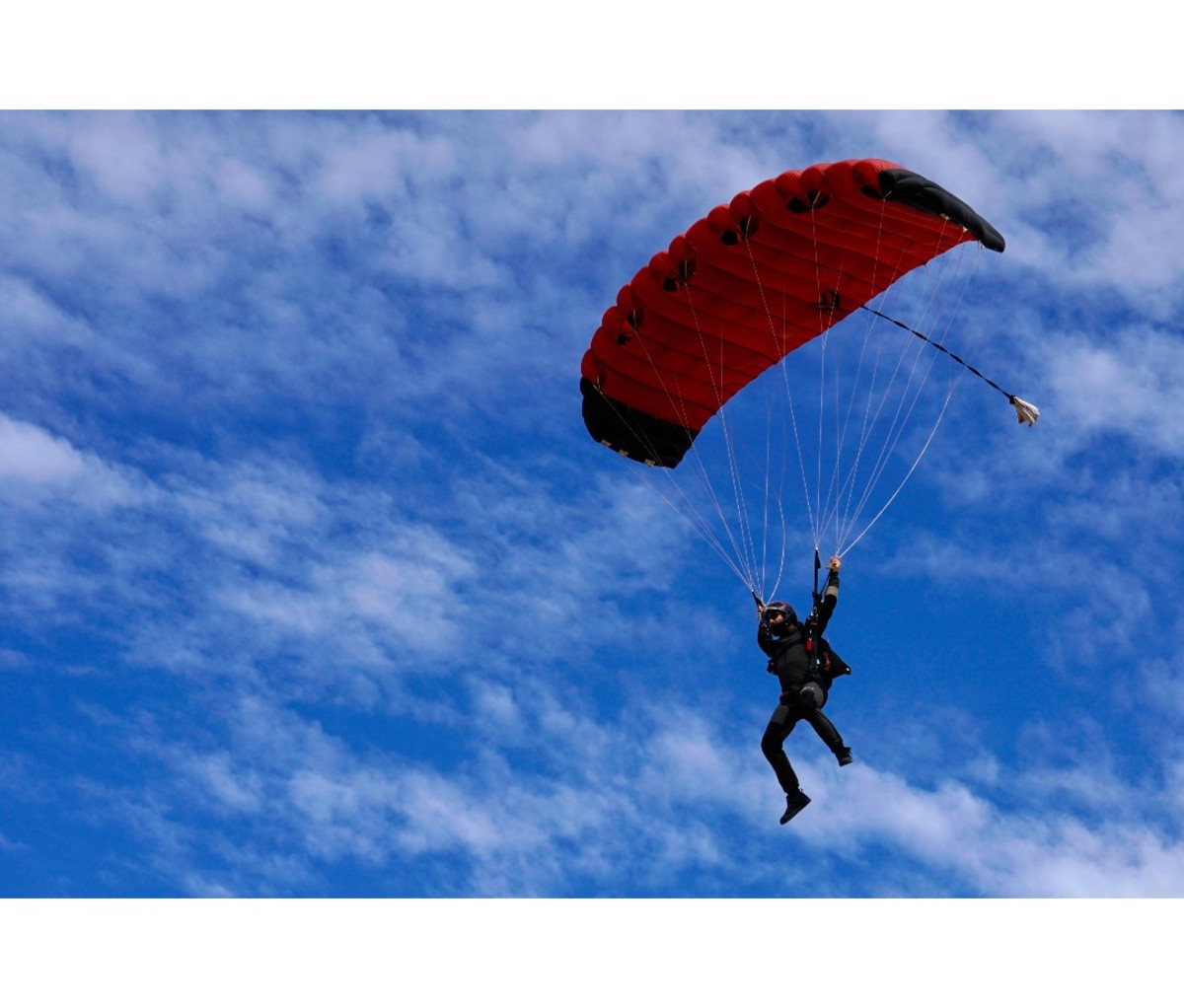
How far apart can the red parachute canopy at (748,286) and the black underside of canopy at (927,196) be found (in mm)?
16

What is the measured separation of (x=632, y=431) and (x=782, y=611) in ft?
17.0

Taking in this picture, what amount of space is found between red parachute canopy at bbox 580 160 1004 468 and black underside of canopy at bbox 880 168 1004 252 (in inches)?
0.6

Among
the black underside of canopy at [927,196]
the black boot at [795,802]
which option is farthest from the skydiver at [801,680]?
the black underside of canopy at [927,196]

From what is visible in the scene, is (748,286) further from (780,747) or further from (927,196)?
(780,747)

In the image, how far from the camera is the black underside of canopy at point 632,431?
2398 centimetres

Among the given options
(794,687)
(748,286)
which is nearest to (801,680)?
(794,687)

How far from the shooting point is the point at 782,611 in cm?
1981

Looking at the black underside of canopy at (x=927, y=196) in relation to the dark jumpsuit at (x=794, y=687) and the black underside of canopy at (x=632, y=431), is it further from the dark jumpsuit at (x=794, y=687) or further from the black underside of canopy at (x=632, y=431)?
the black underside of canopy at (x=632, y=431)

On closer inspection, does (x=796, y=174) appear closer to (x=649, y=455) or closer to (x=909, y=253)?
(x=909, y=253)

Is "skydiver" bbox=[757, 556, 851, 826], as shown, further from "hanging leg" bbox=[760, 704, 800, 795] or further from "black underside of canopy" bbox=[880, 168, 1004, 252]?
"black underside of canopy" bbox=[880, 168, 1004, 252]

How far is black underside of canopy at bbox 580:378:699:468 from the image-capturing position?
23984 mm

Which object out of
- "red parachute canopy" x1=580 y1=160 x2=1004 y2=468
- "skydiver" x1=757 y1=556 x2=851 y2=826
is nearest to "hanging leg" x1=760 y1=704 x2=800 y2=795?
"skydiver" x1=757 y1=556 x2=851 y2=826

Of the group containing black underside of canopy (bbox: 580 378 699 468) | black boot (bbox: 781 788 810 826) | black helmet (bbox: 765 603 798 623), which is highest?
black underside of canopy (bbox: 580 378 699 468)

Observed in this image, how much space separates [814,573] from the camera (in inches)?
779
